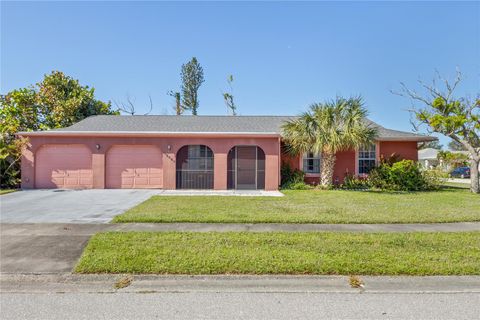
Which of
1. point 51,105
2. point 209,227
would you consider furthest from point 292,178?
point 51,105

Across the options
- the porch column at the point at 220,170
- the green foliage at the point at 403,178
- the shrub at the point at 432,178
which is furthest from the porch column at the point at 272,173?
the shrub at the point at 432,178

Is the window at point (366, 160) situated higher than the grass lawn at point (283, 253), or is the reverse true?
the window at point (366, 160)

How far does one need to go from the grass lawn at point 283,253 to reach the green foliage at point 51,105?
51.8 feet

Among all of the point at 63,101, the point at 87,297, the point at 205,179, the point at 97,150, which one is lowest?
the point at 87,297

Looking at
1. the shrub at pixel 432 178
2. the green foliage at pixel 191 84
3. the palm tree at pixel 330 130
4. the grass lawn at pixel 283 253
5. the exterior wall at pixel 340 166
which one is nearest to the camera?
the grass lawn at pixel 283 253

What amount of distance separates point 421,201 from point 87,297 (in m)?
11.2

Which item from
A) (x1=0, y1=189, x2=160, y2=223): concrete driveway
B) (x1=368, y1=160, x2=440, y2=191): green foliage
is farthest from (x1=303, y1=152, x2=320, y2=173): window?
(x1=0, y1=189, x2=160, y2=223): concrete driveway

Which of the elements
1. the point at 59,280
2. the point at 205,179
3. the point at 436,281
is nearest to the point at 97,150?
the point at 205,179

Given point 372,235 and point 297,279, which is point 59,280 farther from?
point 372,235

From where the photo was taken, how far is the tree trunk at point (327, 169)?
513 inches

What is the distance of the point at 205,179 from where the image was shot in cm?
1361

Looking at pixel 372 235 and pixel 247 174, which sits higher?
pixel 247 174

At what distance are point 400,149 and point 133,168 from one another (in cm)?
1515

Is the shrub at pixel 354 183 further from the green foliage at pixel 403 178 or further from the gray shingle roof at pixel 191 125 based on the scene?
the gray shingle roof at pixel 191 125
